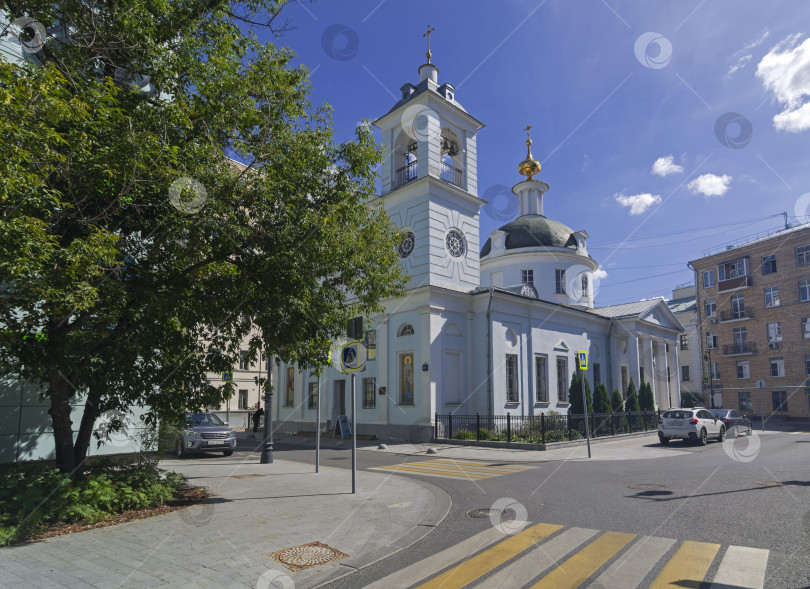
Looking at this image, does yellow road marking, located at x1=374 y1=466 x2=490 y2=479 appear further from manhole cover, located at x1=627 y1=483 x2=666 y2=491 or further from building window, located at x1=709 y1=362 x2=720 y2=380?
building window, located at x1=709 y1=362 x2=720 y2=380

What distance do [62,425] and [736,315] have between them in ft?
186

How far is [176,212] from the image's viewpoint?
7637 mm

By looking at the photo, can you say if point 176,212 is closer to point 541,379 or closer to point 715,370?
point 541,379

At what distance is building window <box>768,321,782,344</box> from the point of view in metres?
45.5

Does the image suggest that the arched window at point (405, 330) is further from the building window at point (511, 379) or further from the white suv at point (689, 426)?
the white suv at point (689, 426)

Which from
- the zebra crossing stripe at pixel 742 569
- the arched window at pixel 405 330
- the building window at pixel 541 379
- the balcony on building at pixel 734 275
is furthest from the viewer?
the balcony on building at pixel 734 275

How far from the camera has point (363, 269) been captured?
9.58 meters

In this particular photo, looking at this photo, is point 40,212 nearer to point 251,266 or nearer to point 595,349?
point 251,266

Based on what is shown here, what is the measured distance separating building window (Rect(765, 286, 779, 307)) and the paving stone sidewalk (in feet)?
161

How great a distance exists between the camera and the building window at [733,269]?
49.1m

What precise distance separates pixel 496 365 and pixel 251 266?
1835cm

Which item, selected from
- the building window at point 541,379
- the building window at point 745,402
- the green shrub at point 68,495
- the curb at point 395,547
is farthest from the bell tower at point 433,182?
the building window at point 745,402

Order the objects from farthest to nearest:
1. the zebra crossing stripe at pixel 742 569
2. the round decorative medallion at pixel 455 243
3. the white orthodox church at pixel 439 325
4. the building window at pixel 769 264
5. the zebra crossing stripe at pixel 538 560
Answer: the building window at pixel 769 264
the round decorative medallion at pixel 455 243
the white orthodox church at pixel 439 325
the zebra crossing stripe at pixel 538 560
the zebra crossing stripe at pixel 742 569

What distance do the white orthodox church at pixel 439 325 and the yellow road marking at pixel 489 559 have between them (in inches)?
548
